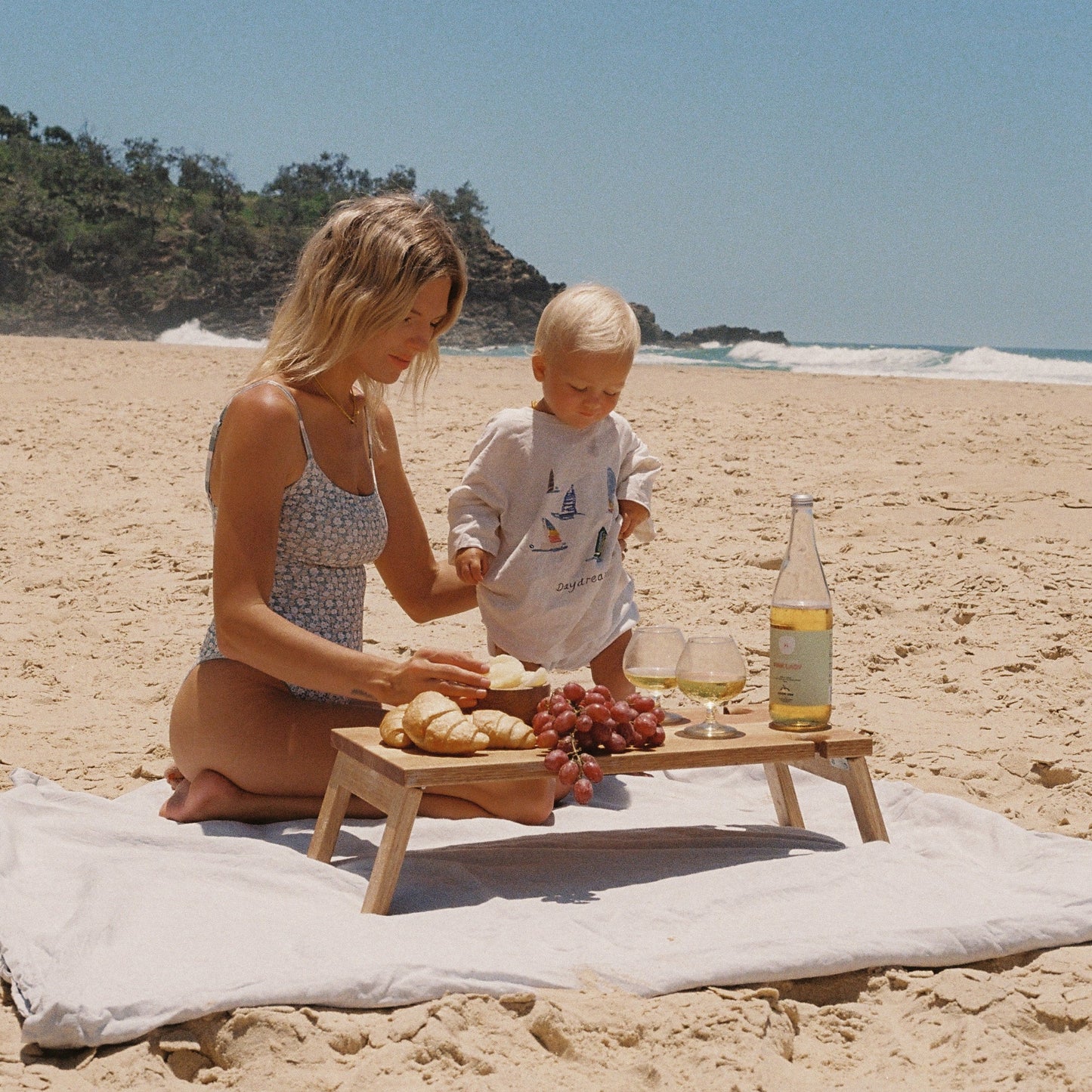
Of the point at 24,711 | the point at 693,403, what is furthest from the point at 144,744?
the point at 693,403

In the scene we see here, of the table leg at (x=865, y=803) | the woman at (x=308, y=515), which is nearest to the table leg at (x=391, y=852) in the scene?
the woman at (x=308, y=515)

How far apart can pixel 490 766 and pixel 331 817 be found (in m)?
0.60

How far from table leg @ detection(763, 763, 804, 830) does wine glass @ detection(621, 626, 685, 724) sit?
500 millimetres

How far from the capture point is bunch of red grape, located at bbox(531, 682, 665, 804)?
2.80m

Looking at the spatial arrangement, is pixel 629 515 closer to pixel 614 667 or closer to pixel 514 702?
pixel 614 667

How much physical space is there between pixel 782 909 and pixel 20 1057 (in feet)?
5.17

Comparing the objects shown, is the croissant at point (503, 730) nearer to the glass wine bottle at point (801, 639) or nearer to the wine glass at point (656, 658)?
the wine glass at point (656, 658)

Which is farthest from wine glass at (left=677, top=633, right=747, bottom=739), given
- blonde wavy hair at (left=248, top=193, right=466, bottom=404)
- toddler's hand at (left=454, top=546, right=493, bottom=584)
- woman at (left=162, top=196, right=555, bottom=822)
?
blonde wavy hair at (left=248, top=193, right=466, bottom=404)

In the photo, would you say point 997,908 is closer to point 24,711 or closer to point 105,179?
point 24,711

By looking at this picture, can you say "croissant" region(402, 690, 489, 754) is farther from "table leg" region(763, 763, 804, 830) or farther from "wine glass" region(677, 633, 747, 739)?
"table leg" region(763, 763, 804, 830)

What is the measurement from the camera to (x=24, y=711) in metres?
4.76

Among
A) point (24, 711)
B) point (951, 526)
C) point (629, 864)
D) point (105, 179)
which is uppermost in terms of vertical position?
point (105, 179)

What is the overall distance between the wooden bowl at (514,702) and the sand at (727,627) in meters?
0.73

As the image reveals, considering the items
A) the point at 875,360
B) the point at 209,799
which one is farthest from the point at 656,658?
the point at 875,360
